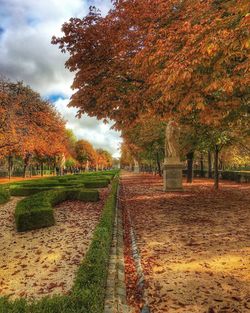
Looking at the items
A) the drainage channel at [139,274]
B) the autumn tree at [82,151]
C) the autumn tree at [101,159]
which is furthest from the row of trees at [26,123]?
the autumn tree at [101,159]

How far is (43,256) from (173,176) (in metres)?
13.3

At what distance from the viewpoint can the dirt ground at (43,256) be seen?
4824 millimetres

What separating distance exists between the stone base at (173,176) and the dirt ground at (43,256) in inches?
341

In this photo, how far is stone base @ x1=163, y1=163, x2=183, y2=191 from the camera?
18750mm

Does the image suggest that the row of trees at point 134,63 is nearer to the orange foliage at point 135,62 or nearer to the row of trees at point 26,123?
the orange foliage at point 135,62

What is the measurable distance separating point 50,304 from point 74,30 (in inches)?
386

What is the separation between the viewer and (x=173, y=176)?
1884 centimetres

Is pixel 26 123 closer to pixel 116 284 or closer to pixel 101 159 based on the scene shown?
pixel 116 284

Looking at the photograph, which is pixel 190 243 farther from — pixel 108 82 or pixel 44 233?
pixel 108 82

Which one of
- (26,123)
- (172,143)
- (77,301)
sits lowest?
(77,301)

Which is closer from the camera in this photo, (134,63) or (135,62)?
(135,62)

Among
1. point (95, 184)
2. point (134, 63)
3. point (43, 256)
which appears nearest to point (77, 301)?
point (43, 256)

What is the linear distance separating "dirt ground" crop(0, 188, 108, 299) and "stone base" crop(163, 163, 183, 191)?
8674mm

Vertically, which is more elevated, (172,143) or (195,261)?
(172,143)
